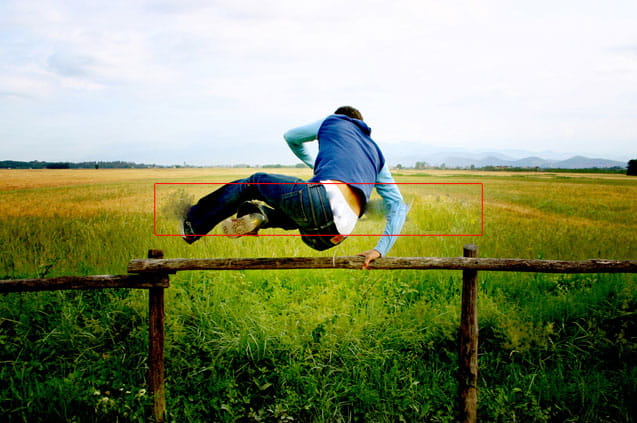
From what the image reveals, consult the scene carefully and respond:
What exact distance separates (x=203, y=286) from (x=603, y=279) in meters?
6.19

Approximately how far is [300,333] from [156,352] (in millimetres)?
1689

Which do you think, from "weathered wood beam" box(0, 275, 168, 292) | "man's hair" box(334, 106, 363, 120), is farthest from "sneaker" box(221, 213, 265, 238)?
Result: "weathered wood beam" box(0, 275, 168, 292)

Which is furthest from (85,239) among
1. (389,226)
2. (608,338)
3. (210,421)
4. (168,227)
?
(608,338)

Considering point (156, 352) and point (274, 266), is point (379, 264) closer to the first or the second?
point (274, 266)

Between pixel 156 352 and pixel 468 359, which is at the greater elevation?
pixel 156 352

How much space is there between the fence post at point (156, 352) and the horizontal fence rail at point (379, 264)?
425 mm

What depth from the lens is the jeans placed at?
10.4ft

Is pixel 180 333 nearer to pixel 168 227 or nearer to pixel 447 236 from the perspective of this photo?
pixel 168 227

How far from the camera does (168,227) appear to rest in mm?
5371

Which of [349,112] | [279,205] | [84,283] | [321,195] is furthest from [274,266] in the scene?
[84,283]

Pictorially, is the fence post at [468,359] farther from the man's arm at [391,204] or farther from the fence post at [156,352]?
the fence post at [156,352]

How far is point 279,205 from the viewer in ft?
11.0

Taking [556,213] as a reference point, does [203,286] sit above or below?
below

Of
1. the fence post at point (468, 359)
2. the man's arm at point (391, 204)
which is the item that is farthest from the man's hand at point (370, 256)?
the fence post at point (468, 359)
